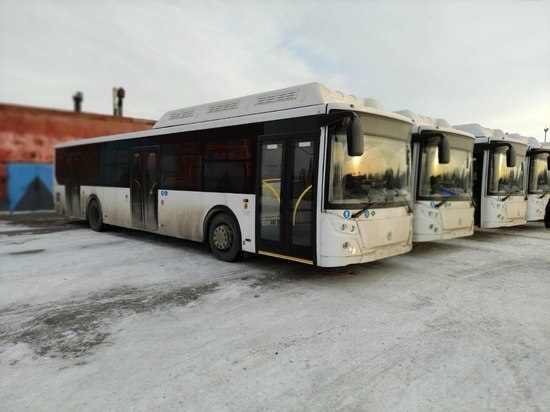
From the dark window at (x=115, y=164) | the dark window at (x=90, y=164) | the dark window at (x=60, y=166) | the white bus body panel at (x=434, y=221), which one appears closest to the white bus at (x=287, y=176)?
the dark window at (x=115, y=164)

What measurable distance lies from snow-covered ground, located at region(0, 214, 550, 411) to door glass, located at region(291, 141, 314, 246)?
85cm

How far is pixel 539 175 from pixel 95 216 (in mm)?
14813

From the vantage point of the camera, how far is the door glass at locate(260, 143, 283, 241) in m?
6.54

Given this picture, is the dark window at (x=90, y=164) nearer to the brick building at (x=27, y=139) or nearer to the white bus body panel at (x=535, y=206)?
the brick building at (x=27, y=139)

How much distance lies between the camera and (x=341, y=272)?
7.05 meters

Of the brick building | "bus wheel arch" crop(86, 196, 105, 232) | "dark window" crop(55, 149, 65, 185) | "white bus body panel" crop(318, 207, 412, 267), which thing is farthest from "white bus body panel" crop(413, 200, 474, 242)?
the brick building

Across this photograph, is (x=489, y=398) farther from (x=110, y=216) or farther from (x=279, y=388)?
(x=110, y=216)

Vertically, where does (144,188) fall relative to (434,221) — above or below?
above

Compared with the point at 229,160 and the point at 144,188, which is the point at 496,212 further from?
the point at 144,188

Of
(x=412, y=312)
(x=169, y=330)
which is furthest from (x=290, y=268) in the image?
(x=169, y=330)

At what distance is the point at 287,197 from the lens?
20.9ft

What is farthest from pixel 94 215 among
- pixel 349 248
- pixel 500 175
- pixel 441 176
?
pixel 500 175

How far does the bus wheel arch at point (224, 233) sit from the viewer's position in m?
7.42

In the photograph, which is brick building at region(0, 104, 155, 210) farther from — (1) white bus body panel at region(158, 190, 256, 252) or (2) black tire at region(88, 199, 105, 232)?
(1) white bus body panel at region(158, 190, 256, 252)
